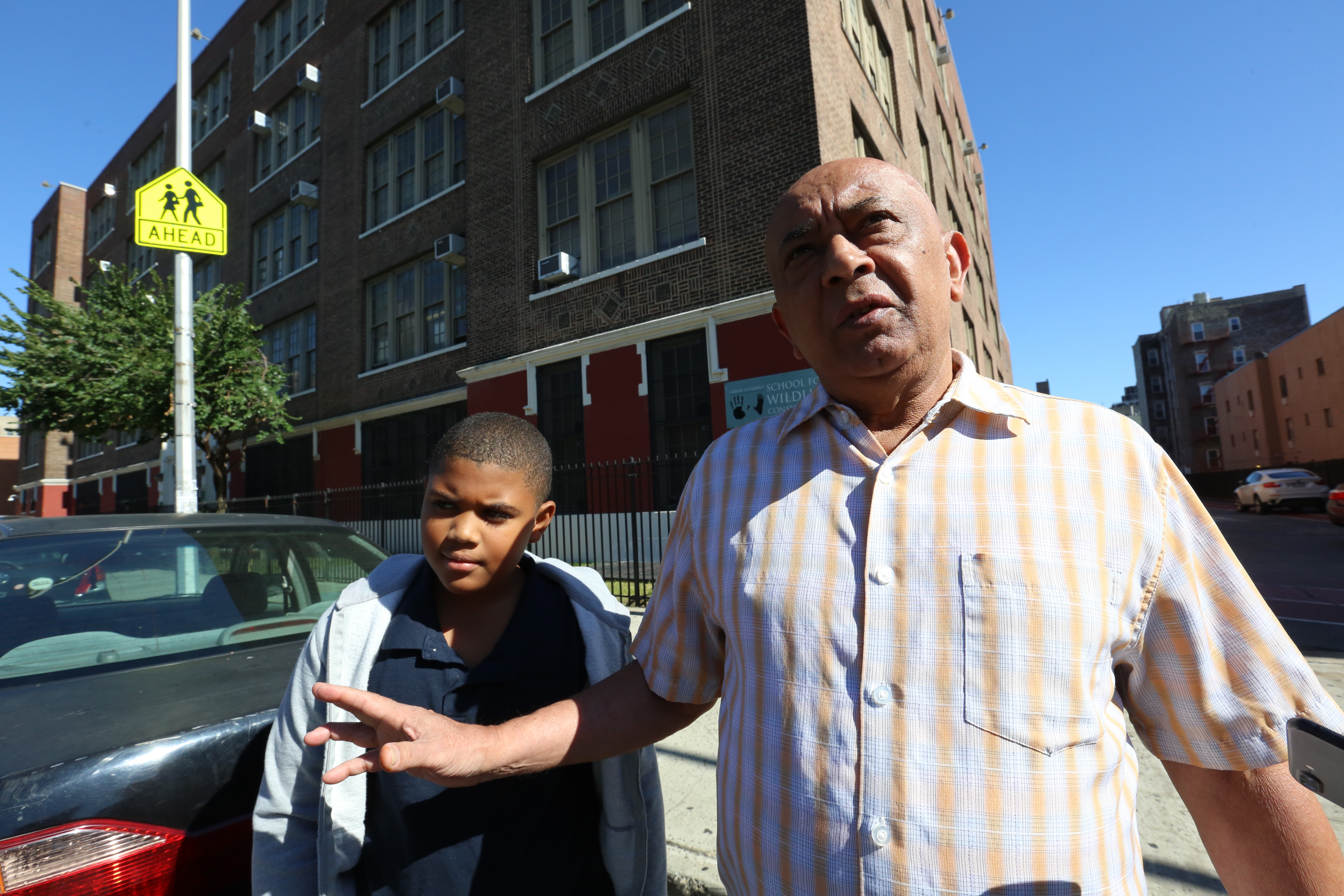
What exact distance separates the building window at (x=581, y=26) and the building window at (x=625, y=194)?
1.74m

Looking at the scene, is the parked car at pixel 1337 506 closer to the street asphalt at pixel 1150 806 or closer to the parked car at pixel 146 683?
the street asphalt at pixel 1150 806

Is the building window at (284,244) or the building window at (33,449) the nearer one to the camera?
the building window at (284,244)

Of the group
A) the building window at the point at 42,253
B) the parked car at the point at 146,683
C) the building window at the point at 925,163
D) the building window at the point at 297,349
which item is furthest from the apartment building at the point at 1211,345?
the building window at the point at 42,253

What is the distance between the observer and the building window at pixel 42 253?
37.0 m

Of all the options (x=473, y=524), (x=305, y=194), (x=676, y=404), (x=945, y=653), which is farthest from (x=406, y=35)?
(x=945, y=653)

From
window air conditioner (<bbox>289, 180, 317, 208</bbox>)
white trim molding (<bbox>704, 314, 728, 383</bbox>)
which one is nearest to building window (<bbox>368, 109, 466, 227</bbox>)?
window air conditioner (<bbox>289, 180, 317, 208</bbox>)

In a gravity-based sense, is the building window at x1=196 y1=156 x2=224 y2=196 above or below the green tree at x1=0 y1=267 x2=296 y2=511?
above

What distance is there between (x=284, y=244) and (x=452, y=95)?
9.25 meters

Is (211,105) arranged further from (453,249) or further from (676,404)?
(676,404)

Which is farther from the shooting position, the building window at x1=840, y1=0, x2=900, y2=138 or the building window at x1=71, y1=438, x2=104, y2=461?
the building window at x1=71, y1=438, x2=104, y2=461

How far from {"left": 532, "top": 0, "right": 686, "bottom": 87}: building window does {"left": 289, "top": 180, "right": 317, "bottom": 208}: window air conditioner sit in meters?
9.29

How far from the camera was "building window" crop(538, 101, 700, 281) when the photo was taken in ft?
38.4

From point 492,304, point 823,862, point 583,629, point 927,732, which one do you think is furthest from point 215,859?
point 492,304

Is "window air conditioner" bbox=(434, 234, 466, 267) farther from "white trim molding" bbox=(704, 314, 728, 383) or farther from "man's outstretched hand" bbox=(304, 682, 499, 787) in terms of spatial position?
"man's outstretched hand" bbox=(304, 682, 499, 787)
